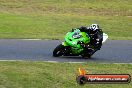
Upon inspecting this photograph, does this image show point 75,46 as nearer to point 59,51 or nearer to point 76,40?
point 76,40

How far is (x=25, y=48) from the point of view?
15.4m

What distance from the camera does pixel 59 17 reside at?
1228 inches

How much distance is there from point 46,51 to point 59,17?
641 inches

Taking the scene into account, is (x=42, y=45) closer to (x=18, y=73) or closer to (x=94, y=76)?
(x=18, y=73)

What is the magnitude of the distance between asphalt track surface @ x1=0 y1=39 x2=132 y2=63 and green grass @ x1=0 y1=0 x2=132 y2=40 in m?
2.47

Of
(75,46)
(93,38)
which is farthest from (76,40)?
(93,38)

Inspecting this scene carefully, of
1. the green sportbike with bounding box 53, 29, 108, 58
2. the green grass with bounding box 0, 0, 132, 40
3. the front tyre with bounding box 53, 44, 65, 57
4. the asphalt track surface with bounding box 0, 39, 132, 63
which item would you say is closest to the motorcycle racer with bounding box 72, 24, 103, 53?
the green sportbike with bounding box 53, 29, 108, 58

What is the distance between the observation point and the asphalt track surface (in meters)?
13.5

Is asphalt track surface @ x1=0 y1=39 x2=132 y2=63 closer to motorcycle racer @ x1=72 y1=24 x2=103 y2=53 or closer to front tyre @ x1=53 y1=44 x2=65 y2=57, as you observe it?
front tyre @ x1=53 y1=44 x2=65 y2=57

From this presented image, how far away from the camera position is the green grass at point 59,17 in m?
24.8

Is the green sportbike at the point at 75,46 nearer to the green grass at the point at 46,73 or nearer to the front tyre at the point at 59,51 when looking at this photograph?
the front tyre at the point at 59,51

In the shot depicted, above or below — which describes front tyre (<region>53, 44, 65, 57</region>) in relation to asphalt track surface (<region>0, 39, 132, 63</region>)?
above

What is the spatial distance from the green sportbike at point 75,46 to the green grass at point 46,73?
151 cm

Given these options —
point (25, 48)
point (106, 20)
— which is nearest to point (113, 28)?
point (106, 20)
